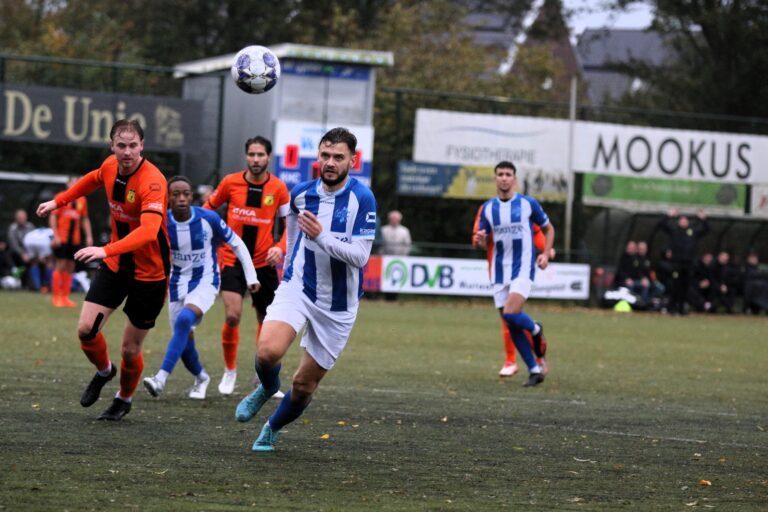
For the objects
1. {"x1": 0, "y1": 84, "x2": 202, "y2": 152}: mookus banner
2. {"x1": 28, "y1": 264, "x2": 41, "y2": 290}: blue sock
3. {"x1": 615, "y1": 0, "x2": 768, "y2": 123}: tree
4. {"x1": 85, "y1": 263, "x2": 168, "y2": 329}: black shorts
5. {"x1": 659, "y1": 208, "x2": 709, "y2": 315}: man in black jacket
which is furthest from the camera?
{"x1": 615, "y1": 0, "x2": 768, "y2": 123}: tree

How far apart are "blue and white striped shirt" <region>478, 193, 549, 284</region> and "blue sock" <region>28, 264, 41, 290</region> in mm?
14969

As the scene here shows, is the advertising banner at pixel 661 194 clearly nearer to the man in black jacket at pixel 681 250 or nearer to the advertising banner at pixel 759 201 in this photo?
the advertising banner at pixel 759 201

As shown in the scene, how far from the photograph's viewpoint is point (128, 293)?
916 cm

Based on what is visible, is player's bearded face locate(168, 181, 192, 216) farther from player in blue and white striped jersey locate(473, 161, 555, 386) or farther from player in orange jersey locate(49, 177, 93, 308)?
player in orange jersey locate(49, 177, 93, 308)

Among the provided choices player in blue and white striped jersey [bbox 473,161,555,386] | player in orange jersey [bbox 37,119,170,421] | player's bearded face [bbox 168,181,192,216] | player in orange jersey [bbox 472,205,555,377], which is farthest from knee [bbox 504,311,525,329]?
player in orange jersey [bbox 37,119,170,421]

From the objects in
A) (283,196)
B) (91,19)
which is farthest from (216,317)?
(91,19)

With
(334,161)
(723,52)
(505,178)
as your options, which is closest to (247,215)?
(505,178)

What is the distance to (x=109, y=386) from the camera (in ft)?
38.2

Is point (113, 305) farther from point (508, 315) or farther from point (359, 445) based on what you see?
point (508, 315)

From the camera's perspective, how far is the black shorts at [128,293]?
29.8 ft

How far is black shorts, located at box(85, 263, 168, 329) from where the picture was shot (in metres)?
9.08

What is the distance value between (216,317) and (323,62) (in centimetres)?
918

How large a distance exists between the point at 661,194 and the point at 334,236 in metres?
26.0

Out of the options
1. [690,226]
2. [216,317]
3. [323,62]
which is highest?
[323,62]
